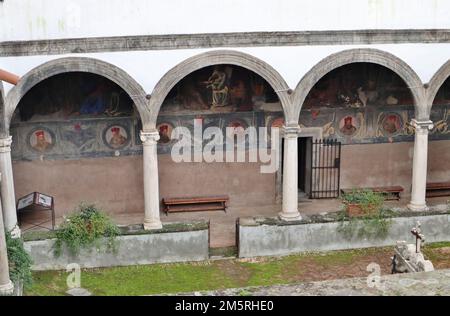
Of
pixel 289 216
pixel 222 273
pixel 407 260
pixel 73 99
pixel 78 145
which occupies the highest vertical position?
pixel 73 99

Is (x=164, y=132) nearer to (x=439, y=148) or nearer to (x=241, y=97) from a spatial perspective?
(x=241, y=97)

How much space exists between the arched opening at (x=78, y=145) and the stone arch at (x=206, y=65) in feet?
6.15

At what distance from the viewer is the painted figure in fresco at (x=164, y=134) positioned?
17.1m

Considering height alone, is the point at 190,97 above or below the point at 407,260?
above

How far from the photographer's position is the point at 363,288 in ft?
23.3

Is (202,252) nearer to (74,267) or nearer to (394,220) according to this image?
(74,267)

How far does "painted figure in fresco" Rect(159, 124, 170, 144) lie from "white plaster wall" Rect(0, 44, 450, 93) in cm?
247

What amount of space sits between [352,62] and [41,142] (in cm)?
771

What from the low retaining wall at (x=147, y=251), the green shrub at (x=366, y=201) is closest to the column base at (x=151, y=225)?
the low retaining wall at (x=147, y=251)

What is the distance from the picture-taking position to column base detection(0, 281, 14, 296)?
36.5 feet

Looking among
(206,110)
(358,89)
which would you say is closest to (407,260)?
(358,89)

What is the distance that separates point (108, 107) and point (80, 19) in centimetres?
298

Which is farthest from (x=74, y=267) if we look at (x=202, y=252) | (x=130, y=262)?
(x=202, y=252)

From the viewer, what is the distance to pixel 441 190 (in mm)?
18750
